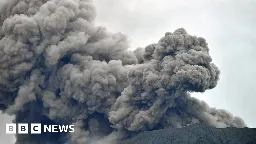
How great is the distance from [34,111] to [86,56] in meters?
8.59

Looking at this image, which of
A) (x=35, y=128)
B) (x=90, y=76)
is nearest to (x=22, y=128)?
(x=35, y=128)

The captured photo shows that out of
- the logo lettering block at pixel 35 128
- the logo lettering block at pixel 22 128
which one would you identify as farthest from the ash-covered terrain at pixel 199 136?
the logo lettering block at pixel 22 128

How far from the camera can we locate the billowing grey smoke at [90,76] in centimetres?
5350

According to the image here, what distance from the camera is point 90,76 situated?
5712 centimetres

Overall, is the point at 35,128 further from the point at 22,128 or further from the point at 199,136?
the point at 199,136

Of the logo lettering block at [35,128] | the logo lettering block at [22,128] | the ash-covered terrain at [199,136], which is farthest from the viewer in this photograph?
the logo lettering block at [35,128]

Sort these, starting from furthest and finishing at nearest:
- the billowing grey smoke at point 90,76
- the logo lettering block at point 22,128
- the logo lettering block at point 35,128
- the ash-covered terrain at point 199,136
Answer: the logo lettering block at point 35,128 < the logo lettering block at point 22,128 < the billowing grey smoke at point 90,76 < the ash-covered terrain at point 199,136

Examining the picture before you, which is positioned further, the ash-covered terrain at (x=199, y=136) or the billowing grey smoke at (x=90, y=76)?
the billowing grey smoke at (x=90, y=76)

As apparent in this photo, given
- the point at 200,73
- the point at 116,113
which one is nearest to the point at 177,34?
the point at 200,73

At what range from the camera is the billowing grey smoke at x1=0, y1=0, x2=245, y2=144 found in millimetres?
53500

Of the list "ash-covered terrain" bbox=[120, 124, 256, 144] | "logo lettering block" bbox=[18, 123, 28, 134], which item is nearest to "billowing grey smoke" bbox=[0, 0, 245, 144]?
"logo lettering block" bbox=[18, 123, 28, 134]

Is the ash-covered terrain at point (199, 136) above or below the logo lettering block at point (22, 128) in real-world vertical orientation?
below

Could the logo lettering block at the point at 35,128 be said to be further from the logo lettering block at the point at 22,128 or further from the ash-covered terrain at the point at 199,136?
the ash-covered terrain at the point at 199,136

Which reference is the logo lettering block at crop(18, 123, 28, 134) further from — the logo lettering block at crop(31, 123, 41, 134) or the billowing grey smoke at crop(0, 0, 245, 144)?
the logo lettering block at crop(31, 123, 41, 134)
